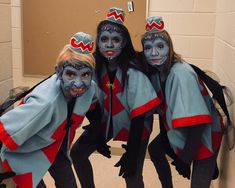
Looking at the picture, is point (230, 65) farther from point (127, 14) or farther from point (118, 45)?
point (127, 14)

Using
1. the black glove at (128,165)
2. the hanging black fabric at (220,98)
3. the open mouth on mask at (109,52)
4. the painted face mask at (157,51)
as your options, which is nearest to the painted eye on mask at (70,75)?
the open mouth on mask at (109,52)

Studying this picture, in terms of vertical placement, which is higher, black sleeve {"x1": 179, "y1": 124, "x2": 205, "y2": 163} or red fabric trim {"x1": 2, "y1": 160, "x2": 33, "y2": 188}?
black sleeve {"x1": 179, "y1": 124, "x2": 205, "y2": 163}

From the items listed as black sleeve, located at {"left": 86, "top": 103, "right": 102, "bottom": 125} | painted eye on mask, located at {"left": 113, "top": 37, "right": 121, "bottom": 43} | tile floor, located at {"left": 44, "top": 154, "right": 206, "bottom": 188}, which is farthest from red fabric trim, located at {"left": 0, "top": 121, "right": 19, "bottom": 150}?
tile floor, located at {"left": 44, "top": 154, "right": 206, "bottom": 188}

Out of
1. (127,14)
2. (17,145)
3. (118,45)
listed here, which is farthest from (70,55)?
(127,14)

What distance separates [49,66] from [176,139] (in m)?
1.58

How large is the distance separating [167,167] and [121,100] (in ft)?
1.71

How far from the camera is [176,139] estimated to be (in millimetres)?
1725

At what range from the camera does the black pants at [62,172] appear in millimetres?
1698

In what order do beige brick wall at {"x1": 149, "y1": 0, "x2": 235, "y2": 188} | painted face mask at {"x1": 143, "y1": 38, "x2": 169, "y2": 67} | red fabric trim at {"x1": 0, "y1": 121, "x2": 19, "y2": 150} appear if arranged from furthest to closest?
beige brick wall at {"x1": 149, "y1": 0, "x2": 235, "y2": 188} → painted face mask at {"x1": 143, "y1": 38, "x2": 169, "y2": 67} → red fabric trim at {"x1": 0, "y1": 121, "x2": 19, "y2": 150}

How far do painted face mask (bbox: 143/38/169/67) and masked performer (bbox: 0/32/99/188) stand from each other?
0.32 metres

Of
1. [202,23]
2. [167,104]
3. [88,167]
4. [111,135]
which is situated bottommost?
[88,167]

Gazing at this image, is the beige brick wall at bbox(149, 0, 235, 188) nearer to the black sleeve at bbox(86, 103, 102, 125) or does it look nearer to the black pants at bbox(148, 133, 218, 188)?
the black pants at bbox(148, 133, 218, 188)

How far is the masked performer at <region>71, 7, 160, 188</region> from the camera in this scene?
1.77m

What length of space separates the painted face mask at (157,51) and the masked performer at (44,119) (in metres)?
0.32
